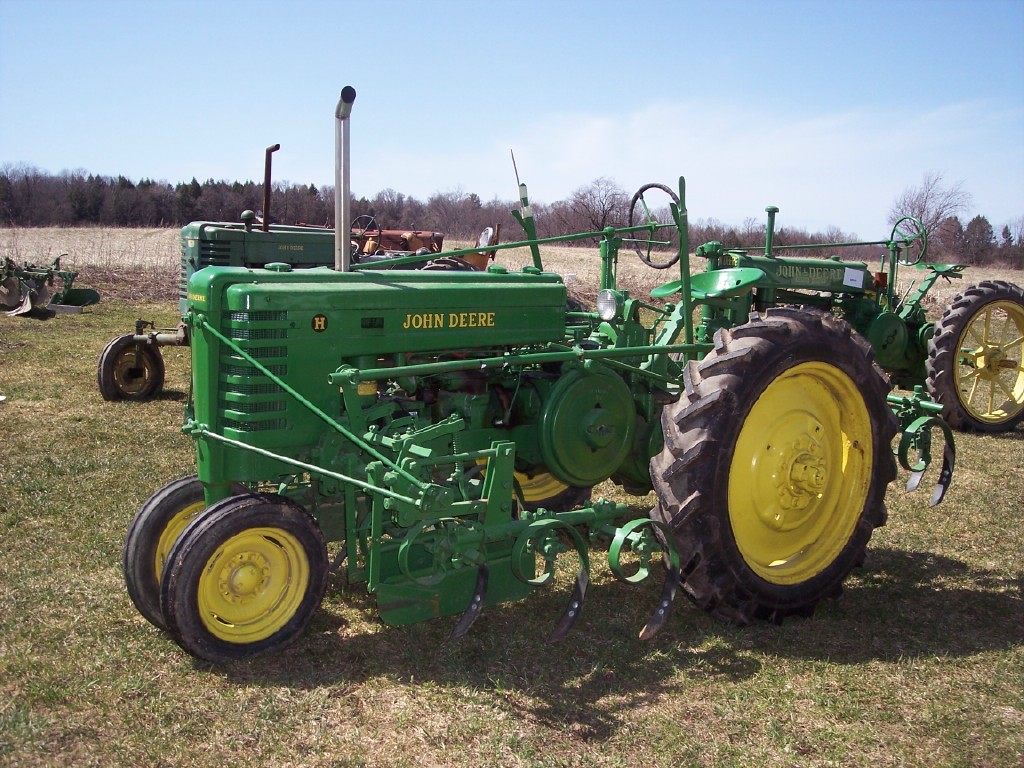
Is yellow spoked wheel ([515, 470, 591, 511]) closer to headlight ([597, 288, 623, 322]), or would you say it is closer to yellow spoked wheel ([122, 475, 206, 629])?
headlight ([597, 288, 623, 322])

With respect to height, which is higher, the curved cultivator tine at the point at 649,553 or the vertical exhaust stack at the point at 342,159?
the vertical exhaust stack at the point at 342,159

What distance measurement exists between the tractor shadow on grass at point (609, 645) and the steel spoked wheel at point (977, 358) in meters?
4.04

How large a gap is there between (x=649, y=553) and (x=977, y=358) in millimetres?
6226

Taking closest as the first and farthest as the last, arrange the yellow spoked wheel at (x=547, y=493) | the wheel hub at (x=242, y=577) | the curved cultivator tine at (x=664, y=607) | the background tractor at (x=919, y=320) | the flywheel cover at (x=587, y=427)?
the wheel hub at (x=242, y=577), the curved cultivator tine at (x=664, y=607), the flywheel cover at (x=587, y=427), the yellow spoked wheel at (x=547, y=493), the background tractor at (x=919, y=320)

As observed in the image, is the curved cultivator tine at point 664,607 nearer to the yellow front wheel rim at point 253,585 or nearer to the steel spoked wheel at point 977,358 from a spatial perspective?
the yellow front wheel rim at point 253,585

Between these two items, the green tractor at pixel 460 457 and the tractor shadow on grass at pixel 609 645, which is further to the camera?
the green tractor at pixel 460 457

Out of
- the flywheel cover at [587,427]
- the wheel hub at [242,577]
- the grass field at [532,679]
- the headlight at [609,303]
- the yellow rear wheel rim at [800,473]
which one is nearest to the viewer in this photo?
the grass field at [532,679]

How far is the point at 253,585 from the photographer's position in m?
3.21

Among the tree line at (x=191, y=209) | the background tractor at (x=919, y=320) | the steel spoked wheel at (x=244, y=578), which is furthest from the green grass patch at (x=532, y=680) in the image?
the tree line at (x=191, y=209)

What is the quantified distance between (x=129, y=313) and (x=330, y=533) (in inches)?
481

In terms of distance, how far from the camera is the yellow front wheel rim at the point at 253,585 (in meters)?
3.13

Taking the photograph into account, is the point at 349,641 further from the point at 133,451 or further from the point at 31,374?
the point at 31,374

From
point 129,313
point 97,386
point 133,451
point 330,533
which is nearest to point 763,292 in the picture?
point 330,533

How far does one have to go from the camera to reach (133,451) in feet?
20.2
